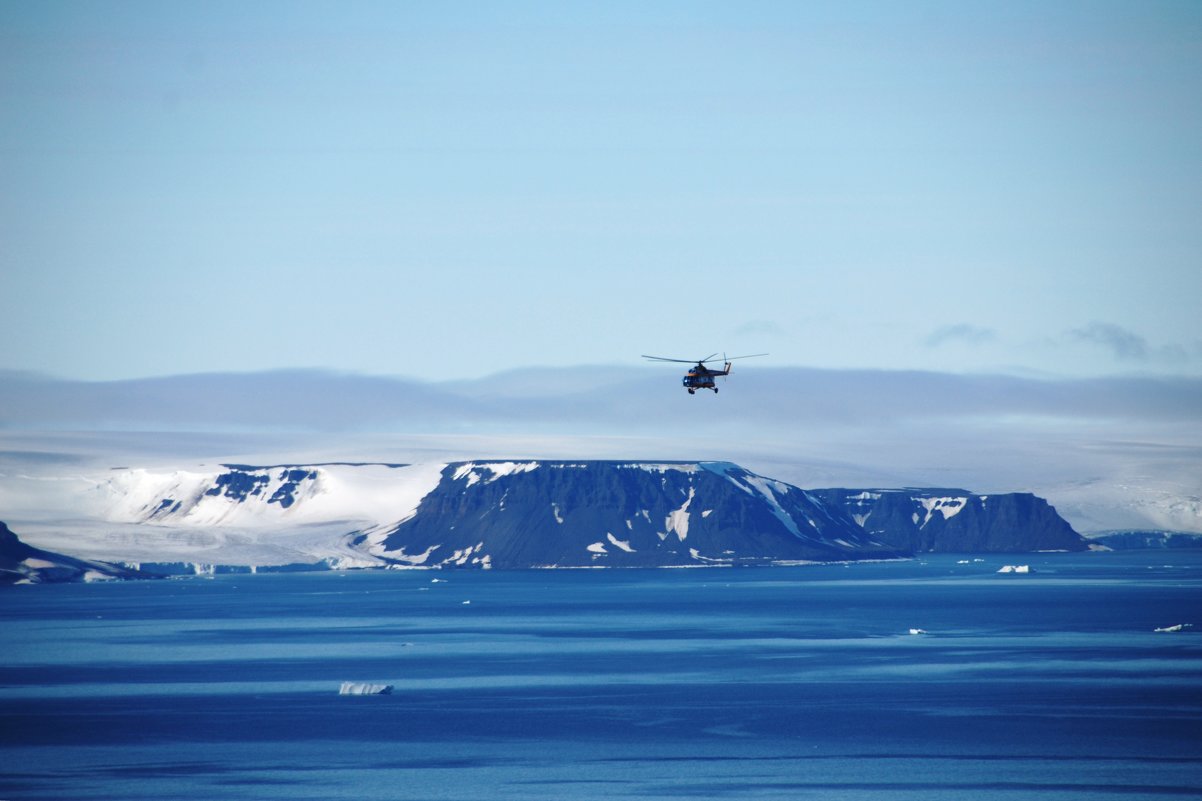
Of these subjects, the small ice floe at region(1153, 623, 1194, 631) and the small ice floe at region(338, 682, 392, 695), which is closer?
the small ice floe at region(338, 682, 392, 695)

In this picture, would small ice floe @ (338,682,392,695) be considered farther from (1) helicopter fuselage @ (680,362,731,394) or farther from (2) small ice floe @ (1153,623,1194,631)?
(2) small ice floe @ (1153,623,1194,631)

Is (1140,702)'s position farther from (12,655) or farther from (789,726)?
(12,655)

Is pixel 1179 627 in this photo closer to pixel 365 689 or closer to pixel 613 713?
pixel 613 713

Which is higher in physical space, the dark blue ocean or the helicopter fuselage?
the helicopter fuselage

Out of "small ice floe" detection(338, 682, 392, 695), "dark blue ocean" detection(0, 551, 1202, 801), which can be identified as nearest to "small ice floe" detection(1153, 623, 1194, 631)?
"dark blue ocean" detection(0, 551, 1202, 801)

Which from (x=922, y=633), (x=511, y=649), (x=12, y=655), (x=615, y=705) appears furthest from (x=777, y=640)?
(x=12, y=655)

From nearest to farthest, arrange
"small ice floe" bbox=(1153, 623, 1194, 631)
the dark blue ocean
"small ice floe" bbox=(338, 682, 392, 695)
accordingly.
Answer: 1. the dark blue ocean
2. "small ice floe" bbox=(338, 682, 392, 695)
3. "small ice floe" bbox=(1153, 623, 1194, 631)
